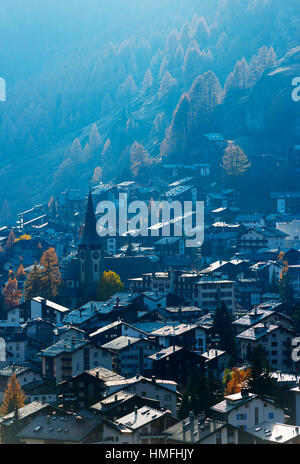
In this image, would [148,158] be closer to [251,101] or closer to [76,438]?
[251,101]

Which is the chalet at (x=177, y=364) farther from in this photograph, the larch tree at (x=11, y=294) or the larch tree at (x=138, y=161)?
the larch tree at (x=138, y=161)

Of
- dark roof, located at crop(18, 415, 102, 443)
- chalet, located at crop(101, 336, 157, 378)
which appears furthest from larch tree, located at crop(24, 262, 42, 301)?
dark roof, located at crop(18, 415, 102, 443)

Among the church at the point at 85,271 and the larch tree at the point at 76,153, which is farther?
the larch tree at the point at 76,153

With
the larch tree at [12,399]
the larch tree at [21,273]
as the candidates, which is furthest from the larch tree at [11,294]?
the larch tree at [12,399]

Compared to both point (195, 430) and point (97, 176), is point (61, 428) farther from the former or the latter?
point (97, 176)

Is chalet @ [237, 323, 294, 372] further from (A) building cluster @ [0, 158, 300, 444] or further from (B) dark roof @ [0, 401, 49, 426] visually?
(B) dark roof @ [0, 401, 49, 426]

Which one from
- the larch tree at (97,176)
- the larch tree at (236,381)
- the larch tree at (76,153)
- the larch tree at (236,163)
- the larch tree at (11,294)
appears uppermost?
the larch tree at (76,153)

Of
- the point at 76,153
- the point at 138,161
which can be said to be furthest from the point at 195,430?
the point at 76,153
